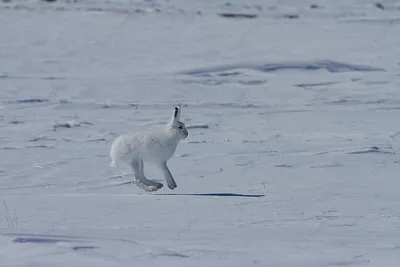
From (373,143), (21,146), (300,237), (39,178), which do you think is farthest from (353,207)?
(21,146)

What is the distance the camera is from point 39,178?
22.8 feet

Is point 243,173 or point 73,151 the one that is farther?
point 73,151

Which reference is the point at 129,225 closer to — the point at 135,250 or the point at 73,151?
the point at 135,250

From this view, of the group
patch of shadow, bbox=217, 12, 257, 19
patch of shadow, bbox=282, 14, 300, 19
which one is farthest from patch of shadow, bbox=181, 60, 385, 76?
patch of shadow, bbox=282, 14, 300, 19

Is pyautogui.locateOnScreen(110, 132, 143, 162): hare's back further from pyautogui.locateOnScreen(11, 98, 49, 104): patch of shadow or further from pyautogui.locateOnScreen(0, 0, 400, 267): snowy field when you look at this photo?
pyautogui.locateOnScreen(11, 98, 49, 104): patch of shadow

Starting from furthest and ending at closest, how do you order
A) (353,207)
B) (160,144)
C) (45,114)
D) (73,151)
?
(45,114)
(73,151)
(160,144)
(353,207)

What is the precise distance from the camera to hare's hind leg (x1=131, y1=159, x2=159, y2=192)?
20.5 ft

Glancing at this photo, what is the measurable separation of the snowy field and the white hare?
0.45 feet

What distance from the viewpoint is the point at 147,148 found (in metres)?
6.14

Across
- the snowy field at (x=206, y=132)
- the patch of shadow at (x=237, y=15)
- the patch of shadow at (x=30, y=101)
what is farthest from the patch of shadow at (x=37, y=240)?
the patch of shadow at (x=237, y=15)

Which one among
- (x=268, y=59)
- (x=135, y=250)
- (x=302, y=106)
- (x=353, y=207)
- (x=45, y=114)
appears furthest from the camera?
(x=268, y=59)

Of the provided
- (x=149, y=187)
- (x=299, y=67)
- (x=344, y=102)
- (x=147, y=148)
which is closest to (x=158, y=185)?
(x=149, y=187)

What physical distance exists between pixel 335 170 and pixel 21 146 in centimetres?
287

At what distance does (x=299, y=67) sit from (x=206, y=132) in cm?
521
